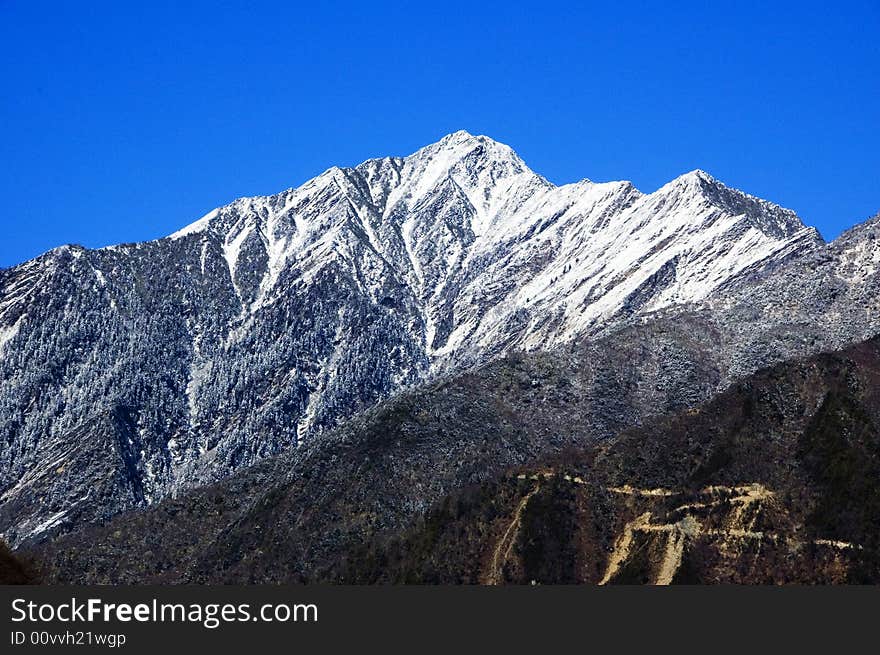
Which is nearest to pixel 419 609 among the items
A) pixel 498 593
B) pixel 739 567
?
pixel 498 593

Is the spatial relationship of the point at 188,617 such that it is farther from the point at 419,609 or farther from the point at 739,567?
the point at 739,567

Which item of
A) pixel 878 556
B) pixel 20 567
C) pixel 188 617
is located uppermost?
pixel 878 556

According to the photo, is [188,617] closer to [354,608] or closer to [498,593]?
[354,608]

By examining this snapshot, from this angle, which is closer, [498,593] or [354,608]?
[354,608]

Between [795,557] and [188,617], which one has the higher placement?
[795,557]

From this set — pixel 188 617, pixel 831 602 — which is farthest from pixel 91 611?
pixel 831 602

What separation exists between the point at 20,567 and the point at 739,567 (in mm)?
103439

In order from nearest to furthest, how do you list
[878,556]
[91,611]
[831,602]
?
[91,611] → [831,602] → [878,556]

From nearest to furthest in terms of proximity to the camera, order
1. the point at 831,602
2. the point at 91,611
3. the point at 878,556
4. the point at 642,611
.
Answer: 1. the point at 91,611
2. the point at 642,611
3. the point at 831,602
4. the point at 878,556

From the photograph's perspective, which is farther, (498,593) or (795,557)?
(795,557)

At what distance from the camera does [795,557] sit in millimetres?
197500

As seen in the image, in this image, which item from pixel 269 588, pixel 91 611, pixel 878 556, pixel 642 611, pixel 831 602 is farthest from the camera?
pixel 878 556

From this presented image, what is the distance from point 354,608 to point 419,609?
22.2ft

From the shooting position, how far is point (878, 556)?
193750 millimetres
